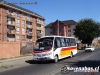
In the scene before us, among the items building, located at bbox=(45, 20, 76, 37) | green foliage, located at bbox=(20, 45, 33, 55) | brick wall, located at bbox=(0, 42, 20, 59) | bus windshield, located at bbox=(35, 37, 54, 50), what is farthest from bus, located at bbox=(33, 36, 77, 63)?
building, located at bbox=(45, 20, 76, 37)

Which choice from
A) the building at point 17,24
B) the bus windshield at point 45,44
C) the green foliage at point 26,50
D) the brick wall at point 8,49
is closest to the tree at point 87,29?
the building at point 17,24

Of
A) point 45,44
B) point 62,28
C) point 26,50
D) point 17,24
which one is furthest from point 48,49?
point 62,28

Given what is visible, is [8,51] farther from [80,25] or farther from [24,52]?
[80,25]

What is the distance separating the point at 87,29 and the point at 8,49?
35.4 meters

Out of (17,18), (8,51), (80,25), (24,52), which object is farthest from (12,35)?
(8,51)

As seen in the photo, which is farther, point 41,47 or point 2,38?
point 2,38

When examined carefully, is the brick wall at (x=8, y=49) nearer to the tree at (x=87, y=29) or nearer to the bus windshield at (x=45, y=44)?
the bus windshield at (x=45, y=44)

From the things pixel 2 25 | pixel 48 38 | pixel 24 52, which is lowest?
pixel 24 52

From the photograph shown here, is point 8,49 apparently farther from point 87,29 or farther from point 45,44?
point 87,29

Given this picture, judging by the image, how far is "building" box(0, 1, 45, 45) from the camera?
47.7 m

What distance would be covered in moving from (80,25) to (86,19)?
324 centimetres

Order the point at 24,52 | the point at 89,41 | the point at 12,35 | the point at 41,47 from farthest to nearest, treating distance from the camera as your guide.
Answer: the point at 89,41, the point at 12,35, the point at 24,52, the point at 41,47

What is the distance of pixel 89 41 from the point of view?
184 feet

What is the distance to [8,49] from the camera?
22172 millimetres
